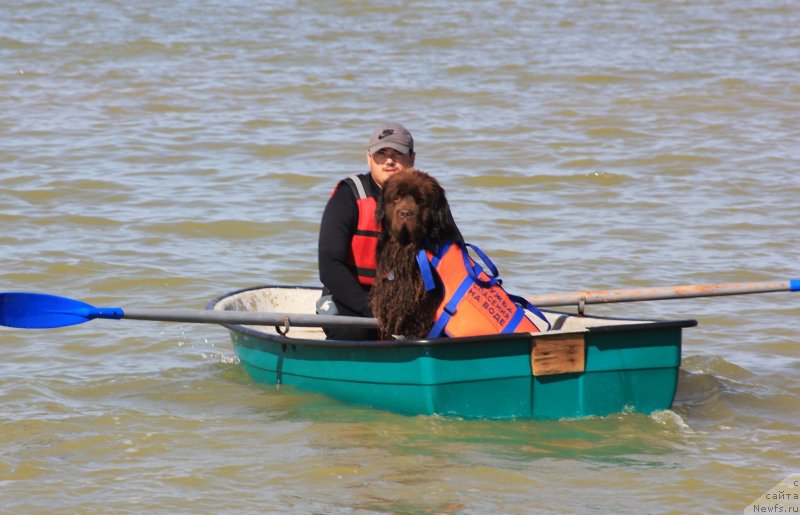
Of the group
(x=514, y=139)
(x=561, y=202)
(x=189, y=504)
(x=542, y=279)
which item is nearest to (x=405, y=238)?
(x=189, y=504)

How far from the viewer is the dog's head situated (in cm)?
538

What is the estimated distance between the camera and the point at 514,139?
12.7m

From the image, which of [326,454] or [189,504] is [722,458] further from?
[189,504]

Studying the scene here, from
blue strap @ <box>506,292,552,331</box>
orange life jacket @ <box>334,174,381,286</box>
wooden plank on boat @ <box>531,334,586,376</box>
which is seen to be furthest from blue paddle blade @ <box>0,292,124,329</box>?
wooden plank on boat @ <box>531,334,586,376</box>

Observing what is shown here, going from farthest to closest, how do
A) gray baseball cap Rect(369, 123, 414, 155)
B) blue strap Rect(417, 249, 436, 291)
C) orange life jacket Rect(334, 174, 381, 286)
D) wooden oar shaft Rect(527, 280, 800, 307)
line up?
wooden oar shaft Rect(527, 280, 800, 307), orange life jacket Rect(334, 174, 381, 286), gray baseball cap Rect(369, 123, 414, 155), blue strap Rect(417, 249, 436, 291)

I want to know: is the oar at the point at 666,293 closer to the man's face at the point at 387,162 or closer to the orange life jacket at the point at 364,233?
the orange life jacket at the point at 364,233

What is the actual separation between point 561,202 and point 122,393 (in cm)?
498

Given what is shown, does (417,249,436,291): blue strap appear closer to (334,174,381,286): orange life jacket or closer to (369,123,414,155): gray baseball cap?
(334,174,381,286): orange life jacket

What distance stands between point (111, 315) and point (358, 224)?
1.23 meters

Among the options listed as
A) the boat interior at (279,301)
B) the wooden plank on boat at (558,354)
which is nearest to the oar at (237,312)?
the wooden plank on boat at (558,354)

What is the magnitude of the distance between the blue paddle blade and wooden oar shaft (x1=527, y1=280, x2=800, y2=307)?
7.04ft

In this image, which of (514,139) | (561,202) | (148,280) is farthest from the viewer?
(514,139)

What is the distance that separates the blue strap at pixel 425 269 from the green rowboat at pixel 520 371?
0.24 metres

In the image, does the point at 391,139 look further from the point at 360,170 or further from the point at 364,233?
the point at 360,170
